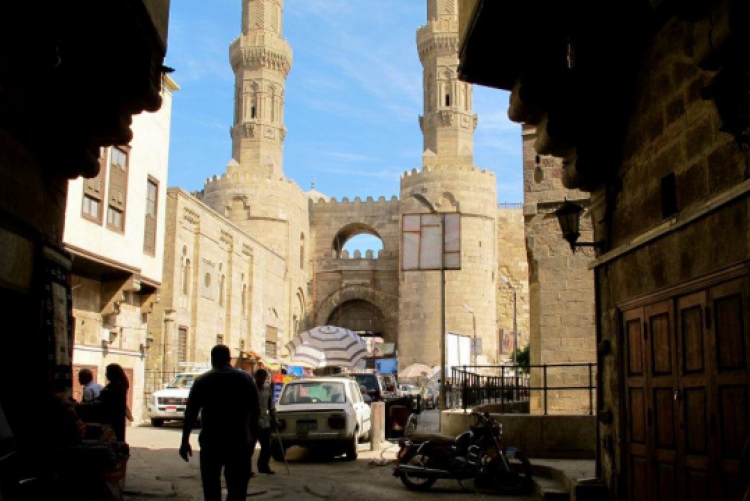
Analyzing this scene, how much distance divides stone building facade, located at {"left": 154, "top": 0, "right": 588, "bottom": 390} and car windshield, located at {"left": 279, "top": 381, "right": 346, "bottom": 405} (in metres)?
20.6

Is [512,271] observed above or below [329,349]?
above

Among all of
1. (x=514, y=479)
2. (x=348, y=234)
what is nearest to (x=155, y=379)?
(x=514, y=479)

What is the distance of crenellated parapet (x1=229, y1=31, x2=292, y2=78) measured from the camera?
47.6 m

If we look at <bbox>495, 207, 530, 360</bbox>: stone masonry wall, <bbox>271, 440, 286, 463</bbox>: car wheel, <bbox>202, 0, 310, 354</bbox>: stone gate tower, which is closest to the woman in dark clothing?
<bbox>271, 440, 286, 463</bbox>: car wheel

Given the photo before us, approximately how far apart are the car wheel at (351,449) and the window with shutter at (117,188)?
716 cm

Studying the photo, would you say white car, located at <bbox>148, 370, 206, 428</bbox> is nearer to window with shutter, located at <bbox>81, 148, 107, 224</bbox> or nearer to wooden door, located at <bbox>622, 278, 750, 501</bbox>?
window with shutter, located at <bbox>81, 148, 107, 224</bbox>

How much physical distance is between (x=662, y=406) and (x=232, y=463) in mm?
3167

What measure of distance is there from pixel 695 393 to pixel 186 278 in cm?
2383

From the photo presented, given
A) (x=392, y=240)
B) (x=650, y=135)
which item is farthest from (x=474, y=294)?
(x=650, y=135)

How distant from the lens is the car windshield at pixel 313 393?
1327 cm

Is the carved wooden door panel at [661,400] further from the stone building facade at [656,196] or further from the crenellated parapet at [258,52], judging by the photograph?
the crenellated parapet at [258,52]

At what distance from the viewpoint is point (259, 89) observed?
47.9m

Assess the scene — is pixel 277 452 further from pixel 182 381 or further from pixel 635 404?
pixel 182 381

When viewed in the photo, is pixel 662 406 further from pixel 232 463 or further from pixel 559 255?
pixel 559 255
